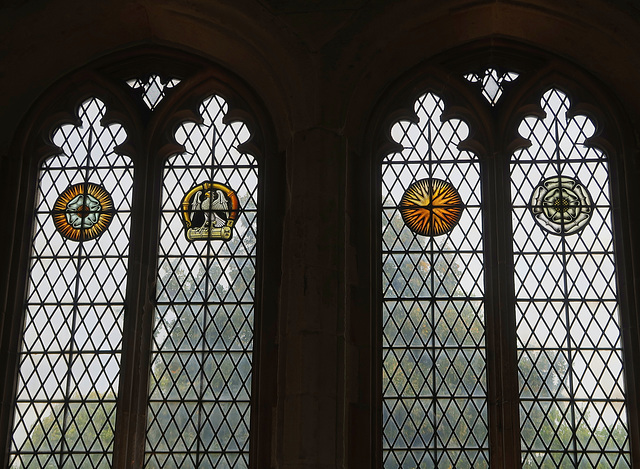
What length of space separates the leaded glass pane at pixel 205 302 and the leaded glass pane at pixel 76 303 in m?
0.36

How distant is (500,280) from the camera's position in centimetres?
812

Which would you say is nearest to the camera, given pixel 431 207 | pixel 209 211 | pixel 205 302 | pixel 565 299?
pixel 565 299

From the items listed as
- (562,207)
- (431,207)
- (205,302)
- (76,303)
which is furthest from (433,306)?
(76,303)

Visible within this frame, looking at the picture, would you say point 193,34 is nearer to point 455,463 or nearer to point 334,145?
point 334,145

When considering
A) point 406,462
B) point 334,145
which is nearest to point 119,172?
point 334,145

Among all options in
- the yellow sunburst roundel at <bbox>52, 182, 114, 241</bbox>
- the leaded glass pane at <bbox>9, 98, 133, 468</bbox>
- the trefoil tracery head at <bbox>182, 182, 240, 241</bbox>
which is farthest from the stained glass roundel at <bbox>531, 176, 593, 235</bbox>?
the yellow sunburst roundel at <bbox>52, 182, 114, 241</bbox>

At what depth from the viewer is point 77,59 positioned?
8.95 meters

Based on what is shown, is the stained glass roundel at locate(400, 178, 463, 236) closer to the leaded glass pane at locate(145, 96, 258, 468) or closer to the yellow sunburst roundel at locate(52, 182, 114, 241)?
the leaded glass pane at locate(145, 96, 258, 468)

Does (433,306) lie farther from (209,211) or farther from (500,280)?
(209,211)

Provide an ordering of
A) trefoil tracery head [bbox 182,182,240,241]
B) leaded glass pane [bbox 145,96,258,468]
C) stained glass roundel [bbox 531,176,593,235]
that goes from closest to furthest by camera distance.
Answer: leaded glass pane [bbox 145,96,258,468] < stained glass roundel [bbox 531,176,593,235] < trefoil tracery head [bbox 182,182,240,241]

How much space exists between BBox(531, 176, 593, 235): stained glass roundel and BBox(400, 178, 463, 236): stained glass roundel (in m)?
0.65

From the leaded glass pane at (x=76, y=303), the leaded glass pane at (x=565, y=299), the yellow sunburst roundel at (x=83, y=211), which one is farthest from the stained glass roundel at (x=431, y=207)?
the yellow sunburst roundel at (x=83, y=211)

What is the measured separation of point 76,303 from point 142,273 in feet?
1.93

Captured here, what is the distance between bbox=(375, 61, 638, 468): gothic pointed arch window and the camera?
774 cm
